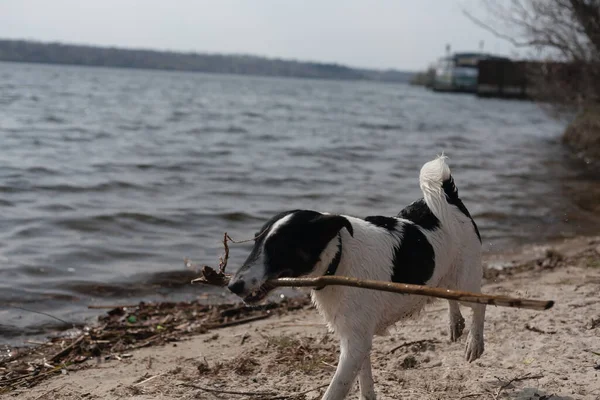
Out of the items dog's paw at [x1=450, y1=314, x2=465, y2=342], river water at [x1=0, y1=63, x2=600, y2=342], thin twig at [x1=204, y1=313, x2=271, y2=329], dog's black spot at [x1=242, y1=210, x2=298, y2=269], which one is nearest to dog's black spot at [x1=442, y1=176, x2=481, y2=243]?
dog's paw at [x1=450, y1=314, x2=465, y2=342]

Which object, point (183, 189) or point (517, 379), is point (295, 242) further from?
point (183, 189)

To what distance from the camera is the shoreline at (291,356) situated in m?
4.99

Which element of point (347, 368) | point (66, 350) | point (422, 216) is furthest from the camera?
point (66, 350)

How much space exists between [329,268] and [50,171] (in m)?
13.8

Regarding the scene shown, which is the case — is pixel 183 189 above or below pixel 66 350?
above

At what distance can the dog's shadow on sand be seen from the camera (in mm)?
4582

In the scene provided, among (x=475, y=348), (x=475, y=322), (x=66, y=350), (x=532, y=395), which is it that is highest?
(x=475, y=322)

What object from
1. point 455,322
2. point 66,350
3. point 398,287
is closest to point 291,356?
point 455,322

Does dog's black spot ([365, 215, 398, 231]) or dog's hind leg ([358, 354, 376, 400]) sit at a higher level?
dog's black spot ([365, 215, 398, 231])

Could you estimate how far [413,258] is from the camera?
4.67 meters

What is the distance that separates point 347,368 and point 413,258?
950mm

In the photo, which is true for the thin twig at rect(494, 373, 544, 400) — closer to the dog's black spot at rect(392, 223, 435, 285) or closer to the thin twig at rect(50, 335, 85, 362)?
the dog's black spot at rect(392, 223, 435, 285)

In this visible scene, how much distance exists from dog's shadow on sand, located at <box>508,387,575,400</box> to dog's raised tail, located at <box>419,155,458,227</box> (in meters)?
1.25

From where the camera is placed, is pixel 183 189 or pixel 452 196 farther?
pixel 183 189
